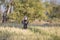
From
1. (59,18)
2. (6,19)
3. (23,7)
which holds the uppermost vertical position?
(23,7)

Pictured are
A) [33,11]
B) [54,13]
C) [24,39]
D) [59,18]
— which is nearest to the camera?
[24,39]

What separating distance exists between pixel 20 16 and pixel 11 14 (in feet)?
5.18

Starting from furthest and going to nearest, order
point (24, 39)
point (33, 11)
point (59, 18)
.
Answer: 1. point (59, 18)
2. point (33, 11)
3. point (24, 39)

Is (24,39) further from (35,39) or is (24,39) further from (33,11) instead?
(33,11)

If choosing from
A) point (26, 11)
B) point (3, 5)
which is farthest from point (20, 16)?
Answer: point (3, 5)

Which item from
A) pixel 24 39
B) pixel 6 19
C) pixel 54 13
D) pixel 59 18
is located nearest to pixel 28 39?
pixel 24 39

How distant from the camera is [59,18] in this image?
53.2 m

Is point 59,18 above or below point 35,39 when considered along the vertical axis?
below

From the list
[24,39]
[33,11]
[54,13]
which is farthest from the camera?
[54,13]

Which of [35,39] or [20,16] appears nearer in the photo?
[35,39]

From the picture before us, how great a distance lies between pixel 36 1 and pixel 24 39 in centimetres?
2298

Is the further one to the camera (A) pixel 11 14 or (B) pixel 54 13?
(B) pixel 54 13

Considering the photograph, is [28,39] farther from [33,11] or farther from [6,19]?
[6,19]

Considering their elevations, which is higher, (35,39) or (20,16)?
(35,39)
